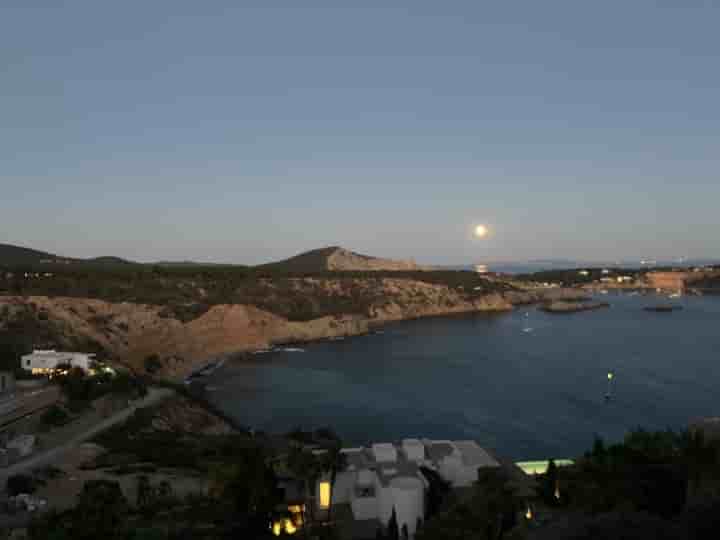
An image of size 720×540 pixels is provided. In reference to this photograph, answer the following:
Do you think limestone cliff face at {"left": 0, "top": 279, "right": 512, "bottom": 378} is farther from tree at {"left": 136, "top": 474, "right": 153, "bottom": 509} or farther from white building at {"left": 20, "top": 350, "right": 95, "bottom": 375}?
tree at {"left": 136, "top": 474, "right": 153, "bottom": 509}

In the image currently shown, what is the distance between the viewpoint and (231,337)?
9006 centimetres

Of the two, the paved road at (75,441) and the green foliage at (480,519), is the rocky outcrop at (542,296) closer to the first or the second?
the paved road at (75,441)

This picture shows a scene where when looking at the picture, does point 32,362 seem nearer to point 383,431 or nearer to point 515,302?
point 383,431

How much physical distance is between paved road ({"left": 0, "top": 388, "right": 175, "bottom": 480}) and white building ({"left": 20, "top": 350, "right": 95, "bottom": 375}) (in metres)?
7.40

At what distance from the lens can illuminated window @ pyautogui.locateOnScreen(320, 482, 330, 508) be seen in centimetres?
2498

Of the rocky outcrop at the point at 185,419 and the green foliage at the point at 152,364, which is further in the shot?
the green foliage at the point at 152,364

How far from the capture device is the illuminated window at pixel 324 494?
24984 mm

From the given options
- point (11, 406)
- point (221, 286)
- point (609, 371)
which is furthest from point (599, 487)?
point (221, 286)

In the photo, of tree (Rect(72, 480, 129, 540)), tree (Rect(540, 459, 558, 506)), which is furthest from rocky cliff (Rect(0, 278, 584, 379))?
tree (Rect(72, 480, 129, 540))

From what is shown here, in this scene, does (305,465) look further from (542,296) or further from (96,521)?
(542,296)

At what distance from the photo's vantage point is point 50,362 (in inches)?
1969

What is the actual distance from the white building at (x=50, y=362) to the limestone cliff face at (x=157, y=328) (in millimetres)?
12414

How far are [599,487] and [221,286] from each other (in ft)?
326

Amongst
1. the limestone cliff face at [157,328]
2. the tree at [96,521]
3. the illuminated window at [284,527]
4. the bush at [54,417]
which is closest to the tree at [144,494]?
the illuminated window at [284,527]
